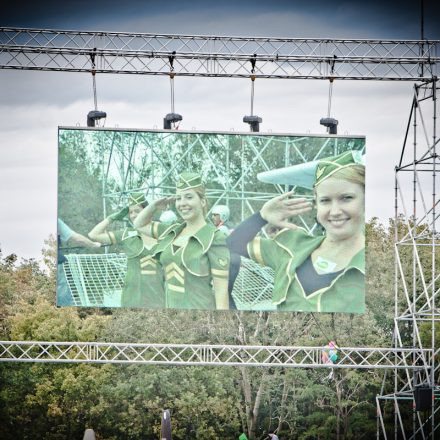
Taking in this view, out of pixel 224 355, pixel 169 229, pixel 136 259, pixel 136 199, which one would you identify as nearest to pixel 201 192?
pixel 169 229

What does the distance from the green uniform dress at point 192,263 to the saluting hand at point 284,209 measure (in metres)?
0.90

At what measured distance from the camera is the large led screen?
2300 centimetres

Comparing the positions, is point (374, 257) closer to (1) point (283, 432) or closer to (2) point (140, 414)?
(1) point (283, 432)

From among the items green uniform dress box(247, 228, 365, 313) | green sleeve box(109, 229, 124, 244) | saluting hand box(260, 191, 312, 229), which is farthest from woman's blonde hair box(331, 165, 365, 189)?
green sleeve box(109, 229, 124, 244)

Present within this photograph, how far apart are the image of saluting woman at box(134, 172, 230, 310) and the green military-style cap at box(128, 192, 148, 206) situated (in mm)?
145

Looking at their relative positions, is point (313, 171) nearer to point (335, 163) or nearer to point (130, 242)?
point (335, 163)

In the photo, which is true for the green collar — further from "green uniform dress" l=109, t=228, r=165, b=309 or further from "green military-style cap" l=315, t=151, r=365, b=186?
"green uniform dress" l=109, t=228, r=165, b=309

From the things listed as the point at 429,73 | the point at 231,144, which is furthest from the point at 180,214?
the point at 429,73

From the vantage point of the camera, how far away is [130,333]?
1302 inches

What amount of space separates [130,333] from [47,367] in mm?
2421

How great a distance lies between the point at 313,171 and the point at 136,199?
10.5 feet

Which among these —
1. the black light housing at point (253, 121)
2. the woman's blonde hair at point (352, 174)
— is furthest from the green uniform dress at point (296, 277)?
the black light housing at point (253, 121)

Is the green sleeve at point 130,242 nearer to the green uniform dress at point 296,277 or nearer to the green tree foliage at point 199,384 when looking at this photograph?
the green uniform dress at point 296,277

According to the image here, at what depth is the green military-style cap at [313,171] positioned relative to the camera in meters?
23.0
